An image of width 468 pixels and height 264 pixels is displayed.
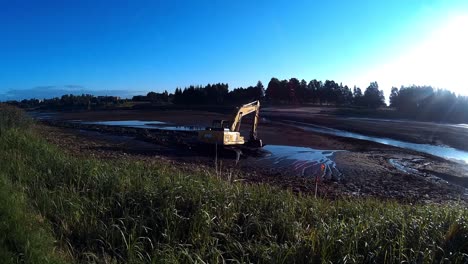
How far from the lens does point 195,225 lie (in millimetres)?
7043

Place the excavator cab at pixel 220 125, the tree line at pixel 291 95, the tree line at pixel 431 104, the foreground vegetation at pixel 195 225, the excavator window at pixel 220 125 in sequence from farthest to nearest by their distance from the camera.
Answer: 1. the tree line at pixel 291 95
2. the tree line at pixel 431 104
3. the excavator window at pixel 220 125
4. the excavator cab at pixel 220 125
5. the foreground vegetation at pixel 195 225

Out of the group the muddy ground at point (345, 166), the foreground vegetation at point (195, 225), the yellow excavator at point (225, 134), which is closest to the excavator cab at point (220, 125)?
the yellow excavator at point (225, 134)

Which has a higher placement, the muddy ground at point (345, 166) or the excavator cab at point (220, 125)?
the excavator cab at point (220, 125)

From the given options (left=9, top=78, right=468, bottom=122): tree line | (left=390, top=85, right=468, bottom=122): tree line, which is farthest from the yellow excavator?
(left=9, top=78, right=468, bottom=122): tree line

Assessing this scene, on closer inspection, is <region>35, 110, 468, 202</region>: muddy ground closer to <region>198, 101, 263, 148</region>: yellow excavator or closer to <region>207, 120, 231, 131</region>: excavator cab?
<region>198, 101, 263, 148</region>: yellow excavator

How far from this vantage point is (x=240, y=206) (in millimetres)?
8125

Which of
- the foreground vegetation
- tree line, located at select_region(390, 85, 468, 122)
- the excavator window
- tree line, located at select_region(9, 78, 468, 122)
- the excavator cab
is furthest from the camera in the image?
tree line, located at select_region(9, 78, 468, 122)

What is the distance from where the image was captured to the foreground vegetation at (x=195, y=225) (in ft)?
19.2

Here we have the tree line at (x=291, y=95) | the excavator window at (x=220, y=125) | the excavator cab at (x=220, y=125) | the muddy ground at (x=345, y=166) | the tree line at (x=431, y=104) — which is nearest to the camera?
the muddy ground at (x=345, y=166)

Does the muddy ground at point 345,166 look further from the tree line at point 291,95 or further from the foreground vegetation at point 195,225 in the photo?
the tree line at point 291,95

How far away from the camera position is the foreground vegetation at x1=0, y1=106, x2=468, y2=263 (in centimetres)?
586

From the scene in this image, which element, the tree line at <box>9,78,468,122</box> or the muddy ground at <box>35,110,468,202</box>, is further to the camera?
the tree line at <box>9,78,468,122</box>

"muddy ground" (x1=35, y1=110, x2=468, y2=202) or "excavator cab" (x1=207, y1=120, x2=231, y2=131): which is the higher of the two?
"excavator cab" (x1=207, y1=120, x2=231, y2=131)

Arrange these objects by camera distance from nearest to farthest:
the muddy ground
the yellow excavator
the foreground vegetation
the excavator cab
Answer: the foreground vegetation
the muddy ground
the yellow excavator
the excavator cab
